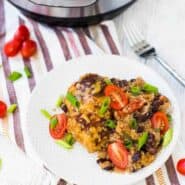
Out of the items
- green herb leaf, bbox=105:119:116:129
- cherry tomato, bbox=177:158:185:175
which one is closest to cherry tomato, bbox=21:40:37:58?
green herb leaf, bbox=105:119:116:129

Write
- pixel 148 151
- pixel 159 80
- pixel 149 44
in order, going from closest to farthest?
pixel 148 151 < pixel 159 80 < pixel 149 44

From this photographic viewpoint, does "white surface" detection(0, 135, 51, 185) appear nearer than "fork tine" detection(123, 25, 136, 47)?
Yes

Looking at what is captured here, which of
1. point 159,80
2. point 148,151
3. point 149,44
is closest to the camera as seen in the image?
point 148,151

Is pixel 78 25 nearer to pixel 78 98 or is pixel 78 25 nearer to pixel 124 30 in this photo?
pixel 124 30

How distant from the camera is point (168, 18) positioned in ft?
4.50

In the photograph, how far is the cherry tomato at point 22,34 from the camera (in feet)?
4.29

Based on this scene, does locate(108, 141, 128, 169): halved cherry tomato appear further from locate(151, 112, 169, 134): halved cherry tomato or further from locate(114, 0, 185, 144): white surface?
locate(114, 0, 185, 144): white surface

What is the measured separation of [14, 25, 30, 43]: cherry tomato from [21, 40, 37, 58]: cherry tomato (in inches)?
0.7

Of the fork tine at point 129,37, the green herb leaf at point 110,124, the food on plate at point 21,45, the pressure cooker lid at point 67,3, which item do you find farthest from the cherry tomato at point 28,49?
the green herb leaf at point 110,124

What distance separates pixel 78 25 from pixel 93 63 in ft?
0.49

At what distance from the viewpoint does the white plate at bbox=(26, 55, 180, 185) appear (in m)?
1.04

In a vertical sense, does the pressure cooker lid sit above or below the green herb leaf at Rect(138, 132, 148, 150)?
above

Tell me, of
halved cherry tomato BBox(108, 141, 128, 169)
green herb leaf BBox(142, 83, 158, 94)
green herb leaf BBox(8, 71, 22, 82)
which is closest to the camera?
halved cherry tomato BBox(108, 141, 128, 169)

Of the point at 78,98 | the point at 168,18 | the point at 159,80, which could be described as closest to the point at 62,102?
the point at 78,98
